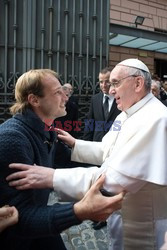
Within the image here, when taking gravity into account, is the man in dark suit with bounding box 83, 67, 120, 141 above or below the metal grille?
below

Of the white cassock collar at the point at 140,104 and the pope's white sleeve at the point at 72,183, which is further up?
the white cassock collar at the point at 140,104

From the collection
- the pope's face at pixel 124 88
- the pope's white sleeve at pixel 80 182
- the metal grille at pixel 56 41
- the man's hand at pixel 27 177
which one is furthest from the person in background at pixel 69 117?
the man's hand at pixel 27 177

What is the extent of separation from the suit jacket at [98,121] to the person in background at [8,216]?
9.26 feet

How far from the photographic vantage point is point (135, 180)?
5.58 feet

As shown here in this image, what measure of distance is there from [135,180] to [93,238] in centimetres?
210

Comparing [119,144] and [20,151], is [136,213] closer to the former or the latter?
[119,144]

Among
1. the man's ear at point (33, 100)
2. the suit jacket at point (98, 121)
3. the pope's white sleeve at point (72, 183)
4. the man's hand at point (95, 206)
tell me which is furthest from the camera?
the suit jacket at point (98, 121)

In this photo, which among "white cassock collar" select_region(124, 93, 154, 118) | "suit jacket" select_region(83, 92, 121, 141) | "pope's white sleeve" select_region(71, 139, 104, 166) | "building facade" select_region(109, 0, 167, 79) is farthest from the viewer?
"building facade" select_region(109, 0, 167, 79)

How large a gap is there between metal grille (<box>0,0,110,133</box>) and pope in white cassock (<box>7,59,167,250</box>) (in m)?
3.58

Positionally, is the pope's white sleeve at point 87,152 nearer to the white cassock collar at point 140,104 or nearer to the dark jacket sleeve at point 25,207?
the white cassock collar at point 140,104

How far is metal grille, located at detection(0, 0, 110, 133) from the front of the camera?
5.52m

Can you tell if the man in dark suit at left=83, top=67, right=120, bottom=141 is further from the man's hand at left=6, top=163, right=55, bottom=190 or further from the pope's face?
the man's hand at left=6, top=163, right=55, bottom=190

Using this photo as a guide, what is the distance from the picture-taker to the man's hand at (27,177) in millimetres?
1436

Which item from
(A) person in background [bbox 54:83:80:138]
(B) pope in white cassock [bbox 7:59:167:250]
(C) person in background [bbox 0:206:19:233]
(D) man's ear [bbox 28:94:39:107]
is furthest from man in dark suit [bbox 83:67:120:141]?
(C) person in background [bbox 0:206:19:233]
